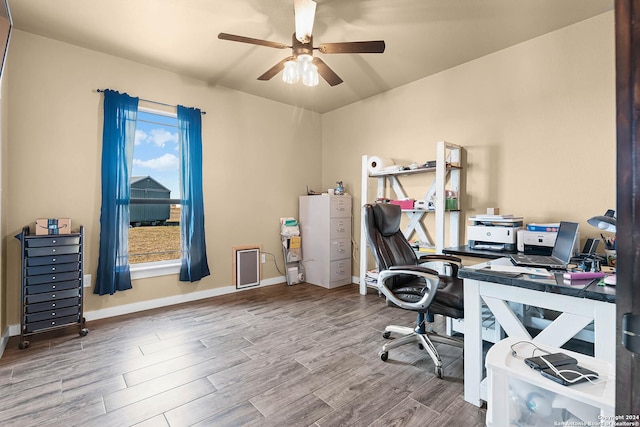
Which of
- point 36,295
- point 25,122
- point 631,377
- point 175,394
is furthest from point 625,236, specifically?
point 25,122

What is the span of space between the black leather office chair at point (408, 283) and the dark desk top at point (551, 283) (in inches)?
12.4

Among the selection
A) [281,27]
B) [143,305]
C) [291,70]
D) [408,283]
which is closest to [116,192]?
[143,305]

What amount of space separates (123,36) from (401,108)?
3093 millimetres

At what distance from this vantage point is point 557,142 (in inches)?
107

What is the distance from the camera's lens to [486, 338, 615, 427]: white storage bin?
1.01 m

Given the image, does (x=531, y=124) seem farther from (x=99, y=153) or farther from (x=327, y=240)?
(x=99, y=153)

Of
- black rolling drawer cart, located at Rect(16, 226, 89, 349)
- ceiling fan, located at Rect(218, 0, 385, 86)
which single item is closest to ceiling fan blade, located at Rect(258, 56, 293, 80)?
ceiling fan, located at Rect(218, 0, 385, 86)

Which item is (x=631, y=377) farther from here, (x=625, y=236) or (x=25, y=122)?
(x=25, y=122)

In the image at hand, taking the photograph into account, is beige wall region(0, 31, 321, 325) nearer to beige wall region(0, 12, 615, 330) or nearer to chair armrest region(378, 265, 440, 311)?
beige wall region(0, 12, 615, 330)

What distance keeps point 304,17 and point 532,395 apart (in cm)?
250

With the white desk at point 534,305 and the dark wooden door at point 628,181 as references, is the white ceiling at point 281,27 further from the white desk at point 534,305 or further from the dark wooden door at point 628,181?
the dark wooden door at point 628,181

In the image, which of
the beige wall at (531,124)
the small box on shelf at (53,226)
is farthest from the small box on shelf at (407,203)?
the small box on shelf at (53,226)

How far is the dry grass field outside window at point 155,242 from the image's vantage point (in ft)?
11.2

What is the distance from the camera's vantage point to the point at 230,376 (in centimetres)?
202
